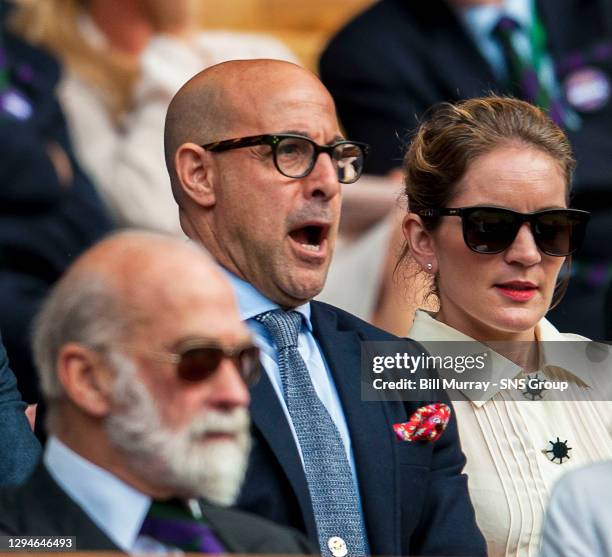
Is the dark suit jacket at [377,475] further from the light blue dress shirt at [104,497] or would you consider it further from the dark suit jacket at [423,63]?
the dark suit jacket at [423,63]

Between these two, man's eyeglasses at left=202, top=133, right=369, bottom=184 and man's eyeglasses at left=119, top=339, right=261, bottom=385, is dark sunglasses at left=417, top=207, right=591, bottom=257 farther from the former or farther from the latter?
man's eyeglasses at left=119, top=339, right=261, bottom=385

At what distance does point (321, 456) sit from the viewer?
2.45 meters

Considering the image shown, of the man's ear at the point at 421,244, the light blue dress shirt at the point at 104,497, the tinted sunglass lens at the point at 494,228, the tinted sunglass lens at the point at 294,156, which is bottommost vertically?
the light blue dress shirt at the point at 104,497

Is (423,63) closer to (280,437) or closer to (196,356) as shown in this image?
(280,437)

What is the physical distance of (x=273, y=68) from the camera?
8.86 ft

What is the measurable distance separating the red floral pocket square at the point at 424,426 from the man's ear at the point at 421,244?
0.25 m

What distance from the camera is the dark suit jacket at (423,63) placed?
12.2ft

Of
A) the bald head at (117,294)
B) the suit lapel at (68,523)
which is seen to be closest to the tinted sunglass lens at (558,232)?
the bald head at (117,294)

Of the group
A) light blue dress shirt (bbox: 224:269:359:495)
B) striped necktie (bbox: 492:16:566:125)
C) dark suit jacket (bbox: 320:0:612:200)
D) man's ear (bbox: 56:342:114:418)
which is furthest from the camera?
dark suit jacket (bbox: 320:0:612:200)

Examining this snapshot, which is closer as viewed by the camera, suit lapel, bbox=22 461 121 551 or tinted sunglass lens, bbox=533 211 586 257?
Answer: suit lapel, bbox=22 461 121 551

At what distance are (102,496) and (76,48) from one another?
2541 mm

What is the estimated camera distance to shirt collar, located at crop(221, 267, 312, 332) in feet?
8.42

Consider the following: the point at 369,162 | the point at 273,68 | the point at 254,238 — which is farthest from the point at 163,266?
the point at 369,162

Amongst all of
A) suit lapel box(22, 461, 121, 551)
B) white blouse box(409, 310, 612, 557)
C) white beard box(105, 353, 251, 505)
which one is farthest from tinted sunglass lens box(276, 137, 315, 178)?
suit lapel box(22, 461, 121, 551)
